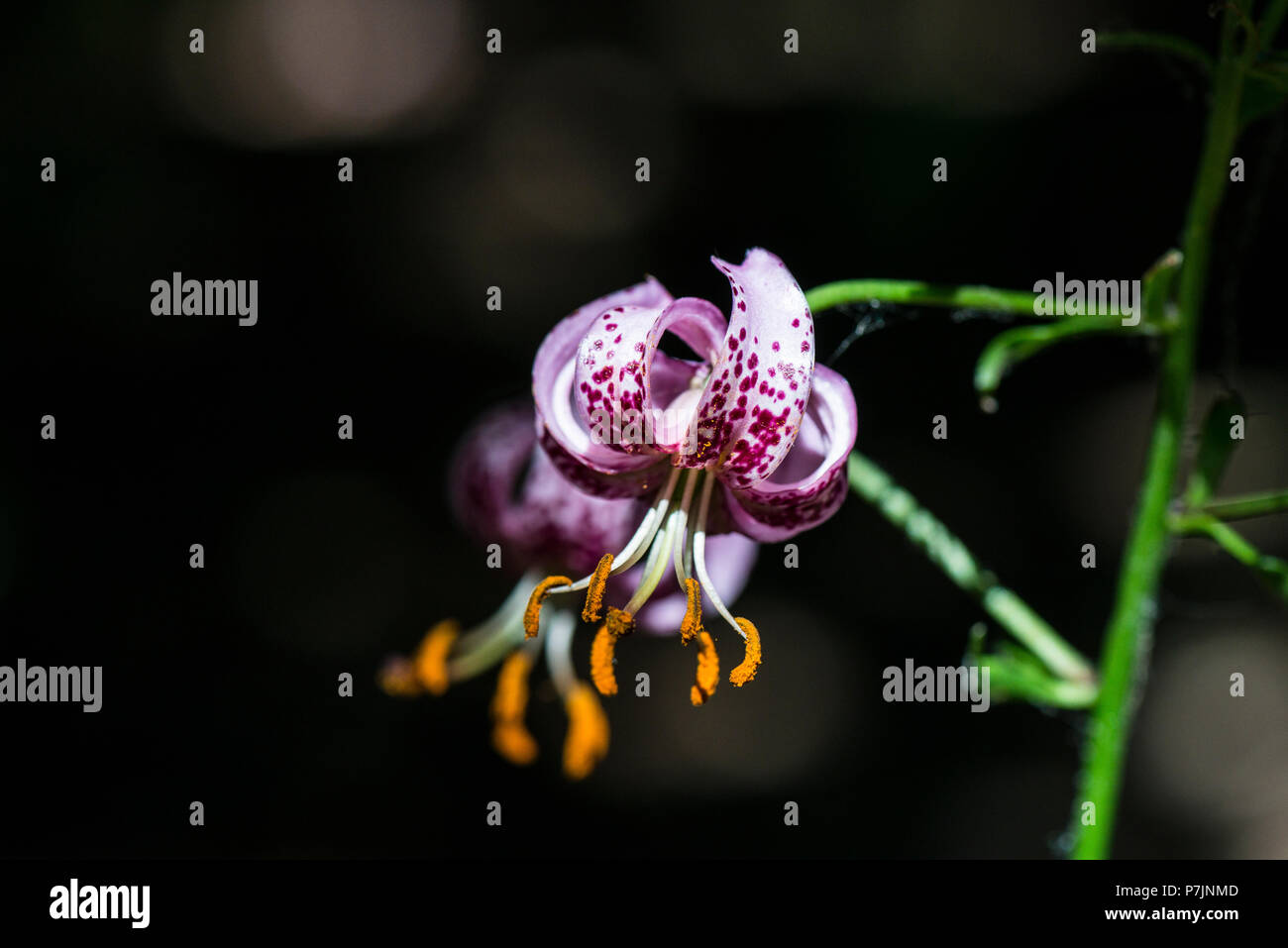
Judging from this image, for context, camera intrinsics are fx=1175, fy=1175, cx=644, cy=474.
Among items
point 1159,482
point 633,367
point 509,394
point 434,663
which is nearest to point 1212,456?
point 1159,482

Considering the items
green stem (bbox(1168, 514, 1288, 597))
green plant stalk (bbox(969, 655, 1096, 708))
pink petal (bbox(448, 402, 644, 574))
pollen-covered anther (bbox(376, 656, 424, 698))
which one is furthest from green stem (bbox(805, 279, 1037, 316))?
pollen-covered anther (bbox(376, 656, 424, 698))

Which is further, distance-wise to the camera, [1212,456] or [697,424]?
[1212,456]

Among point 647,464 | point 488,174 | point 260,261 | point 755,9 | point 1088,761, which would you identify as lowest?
point 1088,761

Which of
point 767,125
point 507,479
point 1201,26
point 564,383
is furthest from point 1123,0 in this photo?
point 564,383

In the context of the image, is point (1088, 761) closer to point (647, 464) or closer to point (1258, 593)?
point (647, 464)

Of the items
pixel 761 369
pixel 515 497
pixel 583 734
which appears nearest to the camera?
pixel 761 369

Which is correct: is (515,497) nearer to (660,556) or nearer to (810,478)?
(660,556)

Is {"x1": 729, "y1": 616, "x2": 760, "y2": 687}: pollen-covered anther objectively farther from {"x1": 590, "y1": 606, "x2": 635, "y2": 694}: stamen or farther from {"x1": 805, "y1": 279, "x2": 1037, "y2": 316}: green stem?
{"x1": 805, "y1": 279, "x2": 1037, "y2": 316}: green stem

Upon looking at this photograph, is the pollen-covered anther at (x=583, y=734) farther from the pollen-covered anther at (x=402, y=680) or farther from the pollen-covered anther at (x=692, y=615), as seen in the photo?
the pollen-covered anther at (x=692, y=615)
